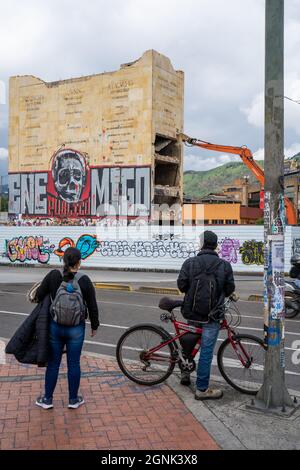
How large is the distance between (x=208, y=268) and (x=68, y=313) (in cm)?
160

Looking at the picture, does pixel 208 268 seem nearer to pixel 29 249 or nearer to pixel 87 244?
pixel 87 244

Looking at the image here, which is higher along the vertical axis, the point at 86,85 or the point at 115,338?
the point at 86,85

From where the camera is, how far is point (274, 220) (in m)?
4.91

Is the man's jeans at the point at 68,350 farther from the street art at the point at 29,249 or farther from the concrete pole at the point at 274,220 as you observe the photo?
the street art at the point at 29,249

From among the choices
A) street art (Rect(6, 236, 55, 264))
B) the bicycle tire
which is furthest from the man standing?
street art (Rect(6, 236, 55, 264))

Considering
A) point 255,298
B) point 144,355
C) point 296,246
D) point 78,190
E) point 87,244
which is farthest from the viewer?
point 78,190

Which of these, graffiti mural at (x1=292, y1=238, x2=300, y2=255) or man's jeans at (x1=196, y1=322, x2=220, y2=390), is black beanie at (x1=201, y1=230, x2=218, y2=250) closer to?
man's jeans at (x1=196, y1=322, x2=220, y2=390)

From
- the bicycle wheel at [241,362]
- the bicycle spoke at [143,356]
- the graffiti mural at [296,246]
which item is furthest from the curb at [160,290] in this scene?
the bicycle wheel at [241,362]

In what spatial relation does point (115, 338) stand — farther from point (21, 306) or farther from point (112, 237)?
point (112, 237)

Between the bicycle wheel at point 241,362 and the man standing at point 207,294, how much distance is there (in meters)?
0.39

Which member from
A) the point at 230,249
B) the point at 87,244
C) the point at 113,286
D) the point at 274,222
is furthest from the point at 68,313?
the point at 87,244

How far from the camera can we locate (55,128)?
3984 centimetres

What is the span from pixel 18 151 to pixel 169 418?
40.2 metres
